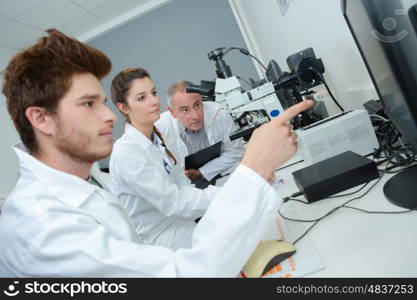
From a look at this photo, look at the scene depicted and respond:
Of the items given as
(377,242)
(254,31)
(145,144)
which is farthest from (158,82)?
(377,242)

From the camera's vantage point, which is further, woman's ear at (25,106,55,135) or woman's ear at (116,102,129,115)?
woman's ear at (116,102,129,115)

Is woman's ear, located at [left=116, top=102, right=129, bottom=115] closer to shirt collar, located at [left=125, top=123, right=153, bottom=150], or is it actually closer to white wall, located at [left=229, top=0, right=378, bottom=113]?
shirt collar, located at [left=125, top=123, right=153, bottom=150]

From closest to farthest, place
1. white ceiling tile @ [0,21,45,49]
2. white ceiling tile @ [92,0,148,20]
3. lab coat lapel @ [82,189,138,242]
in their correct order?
1. lab coat lapel @ [82,189,138,242]
2. white ceiling tile @ [0,21,45,49]
3. white ceiling tile @ [92,0,148,20]

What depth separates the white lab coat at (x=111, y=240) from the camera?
1.70 ft

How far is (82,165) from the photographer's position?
0.81 meters

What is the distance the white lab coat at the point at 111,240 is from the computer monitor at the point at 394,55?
12.3 inches

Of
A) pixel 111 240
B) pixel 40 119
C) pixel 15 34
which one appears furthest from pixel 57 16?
pixel 111 240

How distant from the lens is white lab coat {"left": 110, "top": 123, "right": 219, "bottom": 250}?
1.11 meters

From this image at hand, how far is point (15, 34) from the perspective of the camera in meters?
3.00

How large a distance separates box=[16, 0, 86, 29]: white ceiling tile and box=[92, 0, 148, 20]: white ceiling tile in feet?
0.67

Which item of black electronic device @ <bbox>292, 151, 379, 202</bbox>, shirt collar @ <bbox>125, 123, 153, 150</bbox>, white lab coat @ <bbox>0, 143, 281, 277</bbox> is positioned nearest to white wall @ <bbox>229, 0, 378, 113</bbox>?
black electronic device @ <bbox>292, 151, 379, 202</bbox>

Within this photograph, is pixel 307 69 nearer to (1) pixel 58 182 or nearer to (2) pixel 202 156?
(2) pixel 202 156

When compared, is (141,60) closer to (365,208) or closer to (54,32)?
(54,32)

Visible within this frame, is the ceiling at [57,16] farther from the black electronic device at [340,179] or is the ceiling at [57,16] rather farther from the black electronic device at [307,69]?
the black electronic device at [340,179]
